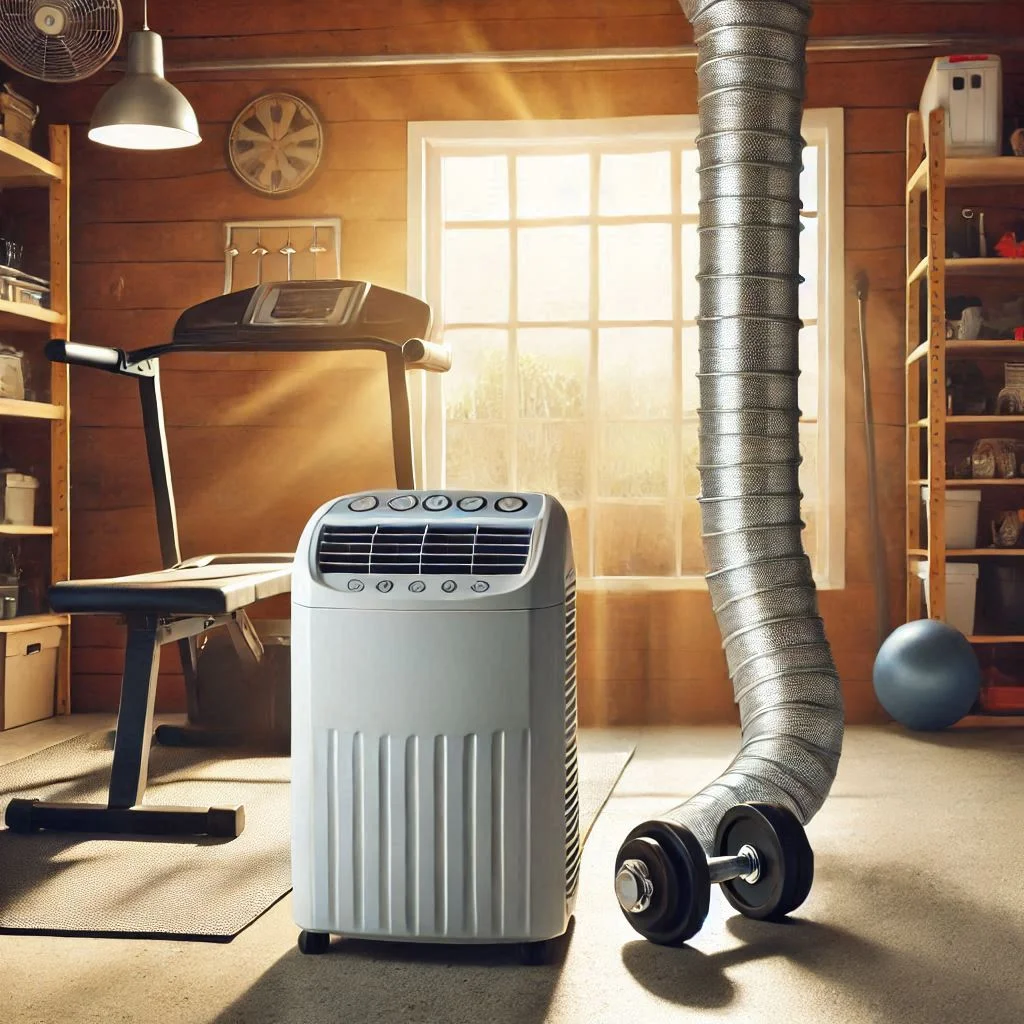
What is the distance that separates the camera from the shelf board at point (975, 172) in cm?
414

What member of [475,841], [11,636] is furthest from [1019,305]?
[11,636]

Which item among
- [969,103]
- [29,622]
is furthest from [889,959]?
[29,622]

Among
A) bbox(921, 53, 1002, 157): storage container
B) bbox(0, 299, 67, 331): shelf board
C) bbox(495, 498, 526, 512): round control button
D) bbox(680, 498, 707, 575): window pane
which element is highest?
bbox(921, 53, 1002, 157): storage container

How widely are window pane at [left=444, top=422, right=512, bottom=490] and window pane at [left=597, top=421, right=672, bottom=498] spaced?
0.37 m

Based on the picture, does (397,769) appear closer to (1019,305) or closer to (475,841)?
(475,841)

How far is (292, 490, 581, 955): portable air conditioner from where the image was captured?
189 cm

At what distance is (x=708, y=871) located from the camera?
202 cm

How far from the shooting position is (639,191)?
15.1 ft

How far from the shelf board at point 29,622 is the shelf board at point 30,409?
0.70 m

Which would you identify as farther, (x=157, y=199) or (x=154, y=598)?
(x=157, y=199)

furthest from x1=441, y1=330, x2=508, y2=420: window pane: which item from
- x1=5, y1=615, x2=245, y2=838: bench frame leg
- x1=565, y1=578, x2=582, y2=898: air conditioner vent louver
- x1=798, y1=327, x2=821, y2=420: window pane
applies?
x1=565, y1=578, x2=582, y2=898: air conditioner vent louver

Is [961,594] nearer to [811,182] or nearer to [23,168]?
[811,182]

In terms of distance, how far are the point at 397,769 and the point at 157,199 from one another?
333 cm

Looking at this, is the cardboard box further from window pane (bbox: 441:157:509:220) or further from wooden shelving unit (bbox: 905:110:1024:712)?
wooden shelving unit (bbox: 905:110:1024:712)
